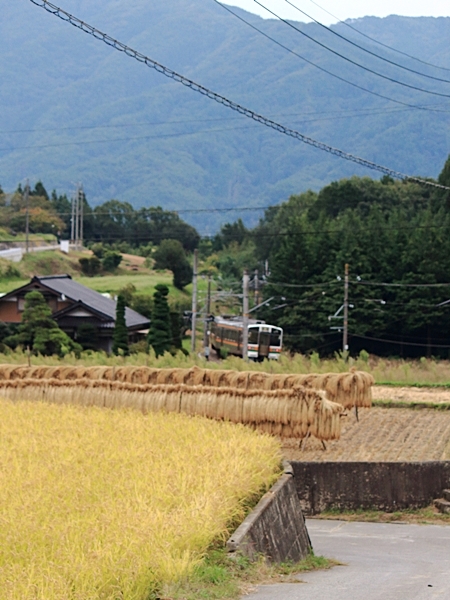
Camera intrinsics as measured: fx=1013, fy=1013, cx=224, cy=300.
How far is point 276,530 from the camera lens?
1009 centimetres

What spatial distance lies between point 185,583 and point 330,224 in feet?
226

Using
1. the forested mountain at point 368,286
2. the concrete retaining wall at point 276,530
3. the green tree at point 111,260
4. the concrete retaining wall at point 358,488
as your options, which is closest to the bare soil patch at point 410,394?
the concrete retaining wall at point 358,488

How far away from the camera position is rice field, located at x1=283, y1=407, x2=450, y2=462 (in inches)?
776

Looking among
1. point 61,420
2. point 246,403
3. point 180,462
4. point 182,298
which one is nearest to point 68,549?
point 180,462

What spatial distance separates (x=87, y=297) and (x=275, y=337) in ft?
37.8

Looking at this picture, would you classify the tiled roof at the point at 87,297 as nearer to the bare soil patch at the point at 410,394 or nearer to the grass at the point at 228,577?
the bare soil patch at the point at 410,394

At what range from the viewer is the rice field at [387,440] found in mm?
19719

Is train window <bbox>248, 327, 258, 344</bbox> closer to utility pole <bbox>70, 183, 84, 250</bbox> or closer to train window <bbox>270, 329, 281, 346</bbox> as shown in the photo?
train window <bbox>270, 329, 281, 346</bbox>

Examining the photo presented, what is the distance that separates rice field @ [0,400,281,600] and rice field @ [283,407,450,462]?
6.13 m

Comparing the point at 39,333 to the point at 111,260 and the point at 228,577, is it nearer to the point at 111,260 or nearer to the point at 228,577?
the point at 228,577

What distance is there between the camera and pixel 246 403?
18.4 meters

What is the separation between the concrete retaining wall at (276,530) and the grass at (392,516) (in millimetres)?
3974

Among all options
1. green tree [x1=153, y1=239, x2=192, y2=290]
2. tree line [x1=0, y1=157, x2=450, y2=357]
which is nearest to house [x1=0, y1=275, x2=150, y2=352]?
tree line [x1=0, y1=157, x2=450, y2=357]

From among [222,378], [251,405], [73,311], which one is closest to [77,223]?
[73,311]
